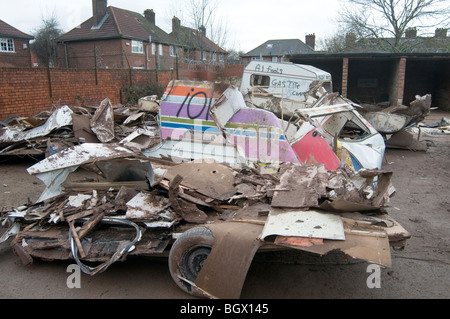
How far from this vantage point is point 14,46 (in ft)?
105

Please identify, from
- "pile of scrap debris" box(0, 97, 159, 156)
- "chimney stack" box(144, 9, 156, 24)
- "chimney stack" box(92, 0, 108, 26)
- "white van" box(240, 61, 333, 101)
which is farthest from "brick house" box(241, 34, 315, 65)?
"pile of scrap debris" box(0, 97, 159, 156)

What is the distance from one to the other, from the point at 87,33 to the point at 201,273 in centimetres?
3558

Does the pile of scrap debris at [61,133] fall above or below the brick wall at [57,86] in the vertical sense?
below

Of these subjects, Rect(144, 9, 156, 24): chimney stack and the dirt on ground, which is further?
Rect(144, 9, 156, 24): chimney stack

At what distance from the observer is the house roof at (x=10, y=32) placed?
31.1 meters

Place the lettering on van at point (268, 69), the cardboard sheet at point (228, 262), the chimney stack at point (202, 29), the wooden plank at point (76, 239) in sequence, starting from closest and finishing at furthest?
the cardboard sheet at point (228, 262) < the wooden plank at point (76, 239) < the lettering on van at point (268, 69) < the chimney stack at point (202, 29)

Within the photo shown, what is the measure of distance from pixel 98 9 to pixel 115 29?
339cm

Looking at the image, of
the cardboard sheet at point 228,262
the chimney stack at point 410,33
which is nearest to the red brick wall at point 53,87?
the cardboard sheet at point 228,262

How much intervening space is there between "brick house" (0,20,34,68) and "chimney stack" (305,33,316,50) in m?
33.5

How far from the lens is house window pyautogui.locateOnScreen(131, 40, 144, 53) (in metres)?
33.4

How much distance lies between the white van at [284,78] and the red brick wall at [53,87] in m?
6.01

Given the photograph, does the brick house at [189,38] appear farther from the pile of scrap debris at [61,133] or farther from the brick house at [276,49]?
the pile of scrap debris at [61,133]

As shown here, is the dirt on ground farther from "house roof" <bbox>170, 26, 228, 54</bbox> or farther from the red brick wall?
"house roof" <bbox>170, 26, 228, 54</bbox>

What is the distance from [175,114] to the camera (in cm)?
651
